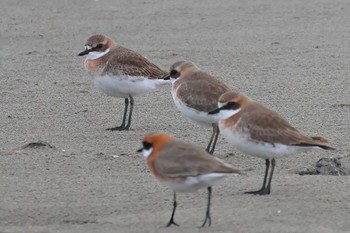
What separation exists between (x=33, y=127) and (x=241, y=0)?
6305 millimetres

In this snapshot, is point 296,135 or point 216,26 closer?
point 296,135

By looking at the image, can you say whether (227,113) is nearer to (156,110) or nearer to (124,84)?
(124,84)

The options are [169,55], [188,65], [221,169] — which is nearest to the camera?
[221,169]

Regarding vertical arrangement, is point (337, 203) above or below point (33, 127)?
→ above

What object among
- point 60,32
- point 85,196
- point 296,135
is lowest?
point 60,32

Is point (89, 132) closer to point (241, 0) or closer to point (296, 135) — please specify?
point (296, 135)

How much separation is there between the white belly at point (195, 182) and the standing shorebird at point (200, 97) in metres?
1.93

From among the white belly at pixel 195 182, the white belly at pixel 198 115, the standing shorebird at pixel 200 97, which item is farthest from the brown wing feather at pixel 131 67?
the white belly at pixel 195 182

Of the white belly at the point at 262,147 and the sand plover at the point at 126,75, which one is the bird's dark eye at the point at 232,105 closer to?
the white belly at the point at 262,147

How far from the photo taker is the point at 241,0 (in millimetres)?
15102

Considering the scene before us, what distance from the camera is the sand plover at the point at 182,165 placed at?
6.22 meters

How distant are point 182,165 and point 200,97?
2185 mm

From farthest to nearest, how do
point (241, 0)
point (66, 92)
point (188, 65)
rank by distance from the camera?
point (241, 0) → point (66, 92) → point (188, 65)

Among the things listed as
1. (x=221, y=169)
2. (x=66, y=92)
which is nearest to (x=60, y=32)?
(x=66, y=92)
